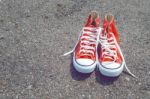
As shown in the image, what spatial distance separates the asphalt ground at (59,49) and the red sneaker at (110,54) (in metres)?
0.11

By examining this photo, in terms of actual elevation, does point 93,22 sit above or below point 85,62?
above

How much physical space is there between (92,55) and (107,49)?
0.50 ft

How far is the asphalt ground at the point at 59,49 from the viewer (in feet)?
7.72

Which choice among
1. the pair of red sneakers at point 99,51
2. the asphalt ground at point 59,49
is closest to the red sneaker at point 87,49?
the pair of red sneakers at point 99,51

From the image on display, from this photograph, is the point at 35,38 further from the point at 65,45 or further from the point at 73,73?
the point at 73,73

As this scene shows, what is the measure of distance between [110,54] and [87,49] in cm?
21

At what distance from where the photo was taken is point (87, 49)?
99.1 inches

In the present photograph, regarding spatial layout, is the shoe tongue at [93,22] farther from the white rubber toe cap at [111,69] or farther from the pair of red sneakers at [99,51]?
the white rubber toe cap at [111,69]

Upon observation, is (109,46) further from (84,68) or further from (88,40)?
(84,68)

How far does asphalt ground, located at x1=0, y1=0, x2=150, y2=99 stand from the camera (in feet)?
7.72

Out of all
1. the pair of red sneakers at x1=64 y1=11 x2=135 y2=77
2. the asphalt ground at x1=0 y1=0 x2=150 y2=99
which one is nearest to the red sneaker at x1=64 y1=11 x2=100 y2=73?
the pair of red sneakers at x1=64 y1=11 x2=135 y2=77

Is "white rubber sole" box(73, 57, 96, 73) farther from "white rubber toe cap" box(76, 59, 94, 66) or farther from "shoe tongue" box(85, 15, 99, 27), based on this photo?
"shoe tongue" box(85, 15, 99, 27)

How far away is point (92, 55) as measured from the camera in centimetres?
245

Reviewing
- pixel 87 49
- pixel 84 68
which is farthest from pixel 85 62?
pixel 87 49
